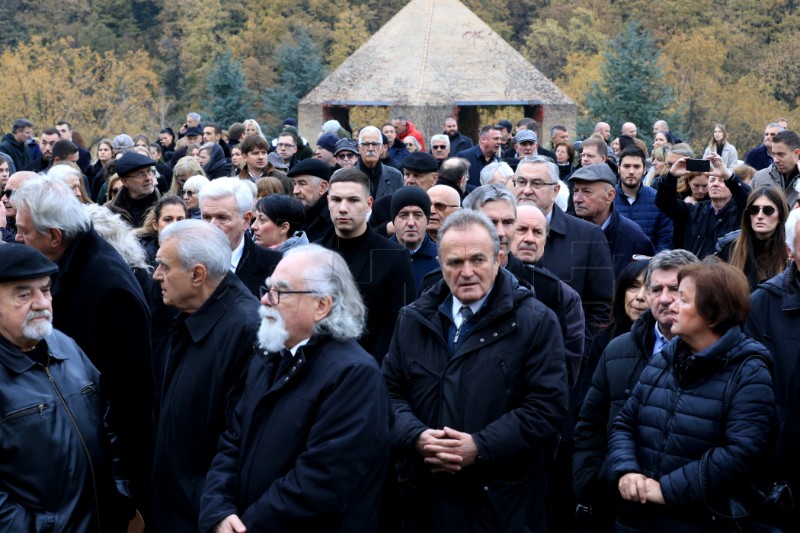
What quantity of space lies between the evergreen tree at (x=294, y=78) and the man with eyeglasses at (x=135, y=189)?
1208 inches

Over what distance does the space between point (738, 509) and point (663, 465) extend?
0.35m

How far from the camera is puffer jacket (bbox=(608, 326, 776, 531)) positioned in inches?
173

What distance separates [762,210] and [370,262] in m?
2.62

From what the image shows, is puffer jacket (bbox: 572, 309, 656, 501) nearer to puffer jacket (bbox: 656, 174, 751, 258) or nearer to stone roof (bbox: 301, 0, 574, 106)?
puffer jacket (bbox: 656, 174, 751, 258)

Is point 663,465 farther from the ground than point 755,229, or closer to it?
closer to it

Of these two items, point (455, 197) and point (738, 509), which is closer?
point (738, 509)

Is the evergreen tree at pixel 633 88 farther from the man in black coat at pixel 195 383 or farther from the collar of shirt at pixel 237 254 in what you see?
the man in black coat at pixel 195 383

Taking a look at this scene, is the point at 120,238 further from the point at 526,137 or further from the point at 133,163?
the point at 526,137

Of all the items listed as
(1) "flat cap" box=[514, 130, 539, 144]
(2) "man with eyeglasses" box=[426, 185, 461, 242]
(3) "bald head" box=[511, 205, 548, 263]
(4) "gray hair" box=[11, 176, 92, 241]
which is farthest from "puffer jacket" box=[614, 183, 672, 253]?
(4) "gray hair" box=[11, 176, 92, 241]

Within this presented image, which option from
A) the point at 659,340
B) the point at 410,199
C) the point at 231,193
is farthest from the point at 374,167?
the point at 659,340

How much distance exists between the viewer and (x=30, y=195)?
5297 millimetres

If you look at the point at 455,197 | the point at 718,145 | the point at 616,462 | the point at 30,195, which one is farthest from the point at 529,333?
the point at 718,145

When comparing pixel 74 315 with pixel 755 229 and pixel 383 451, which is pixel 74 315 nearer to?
pixel 383 451

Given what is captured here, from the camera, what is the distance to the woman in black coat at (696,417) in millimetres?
4406
